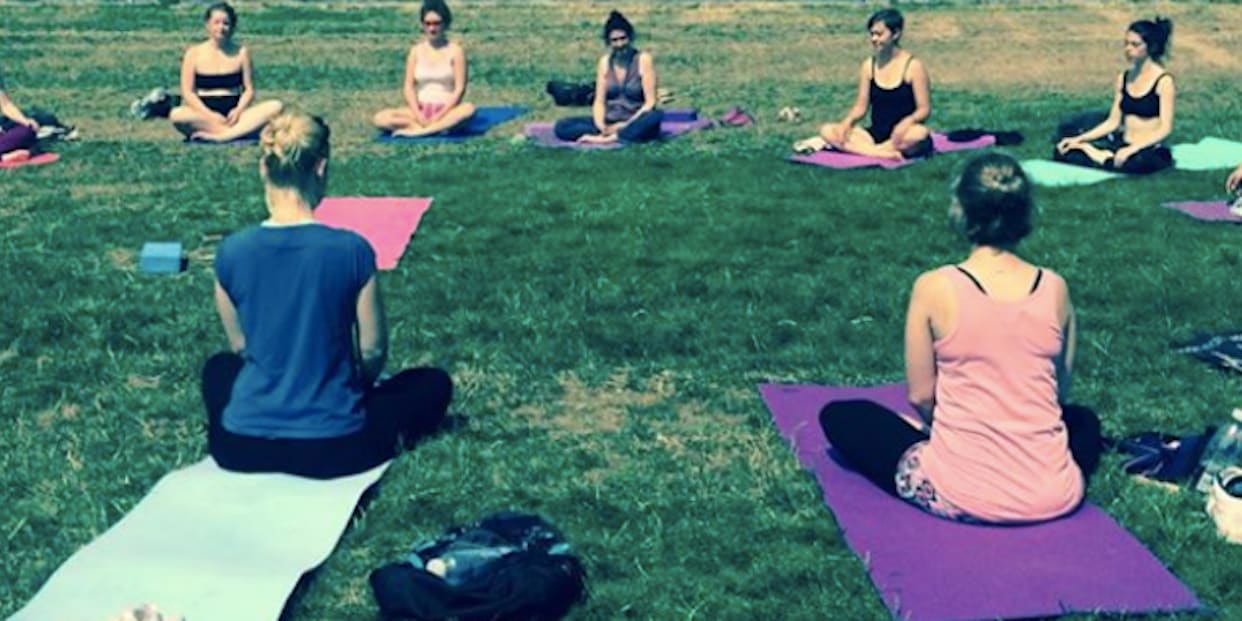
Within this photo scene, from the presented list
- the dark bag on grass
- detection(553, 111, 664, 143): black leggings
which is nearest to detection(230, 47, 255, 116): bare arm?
detection(553, 111, 664, 143): black leggings

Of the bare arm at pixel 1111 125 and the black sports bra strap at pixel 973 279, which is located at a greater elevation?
the black sports bra strap at pixel 973 279

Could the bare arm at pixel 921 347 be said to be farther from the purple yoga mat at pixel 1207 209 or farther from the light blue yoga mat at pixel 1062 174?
the light blue yoga mat at pixel 1062 174

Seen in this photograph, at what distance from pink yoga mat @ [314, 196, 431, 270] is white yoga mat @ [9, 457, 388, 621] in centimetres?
383

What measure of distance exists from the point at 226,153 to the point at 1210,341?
8949mm

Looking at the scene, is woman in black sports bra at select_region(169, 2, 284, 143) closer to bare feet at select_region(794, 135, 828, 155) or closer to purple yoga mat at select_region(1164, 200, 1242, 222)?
bare feet at select_region(794, 135, 828, 155)

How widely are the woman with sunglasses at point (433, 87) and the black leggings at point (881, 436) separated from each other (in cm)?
900

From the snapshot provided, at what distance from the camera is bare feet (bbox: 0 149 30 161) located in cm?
1350

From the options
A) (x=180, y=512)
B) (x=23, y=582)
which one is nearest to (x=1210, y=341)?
(x=180, y=512)

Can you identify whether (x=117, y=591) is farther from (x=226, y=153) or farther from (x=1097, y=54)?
(x=1097, y=54)

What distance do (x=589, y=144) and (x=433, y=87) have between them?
186cm

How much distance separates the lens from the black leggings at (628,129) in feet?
47.0

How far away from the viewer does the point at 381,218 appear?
440 inches

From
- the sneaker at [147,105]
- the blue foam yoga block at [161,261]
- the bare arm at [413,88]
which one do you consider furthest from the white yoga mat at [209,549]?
the sneaker at [147,105]

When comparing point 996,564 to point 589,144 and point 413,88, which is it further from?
point 413,88
